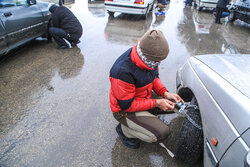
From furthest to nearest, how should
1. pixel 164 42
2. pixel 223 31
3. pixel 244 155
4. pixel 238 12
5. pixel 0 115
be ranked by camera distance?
pixel 238 12 < pixel 223 31 < pixel 0 115 < pixel 164 42 < pixel 244 155

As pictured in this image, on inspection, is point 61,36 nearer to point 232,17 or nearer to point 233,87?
point 233,87

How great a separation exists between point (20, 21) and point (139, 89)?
362 cm

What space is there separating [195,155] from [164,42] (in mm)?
1161

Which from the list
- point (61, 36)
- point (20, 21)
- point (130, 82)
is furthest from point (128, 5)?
point (130, 82)

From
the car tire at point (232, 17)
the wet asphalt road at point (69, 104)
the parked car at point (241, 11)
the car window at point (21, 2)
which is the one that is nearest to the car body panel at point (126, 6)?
the wet asphalt road at point (69, 104)

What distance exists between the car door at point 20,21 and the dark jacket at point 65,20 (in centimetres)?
47

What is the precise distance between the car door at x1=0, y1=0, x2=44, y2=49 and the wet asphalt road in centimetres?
46

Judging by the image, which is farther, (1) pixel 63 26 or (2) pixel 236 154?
(1) pixel 63 26

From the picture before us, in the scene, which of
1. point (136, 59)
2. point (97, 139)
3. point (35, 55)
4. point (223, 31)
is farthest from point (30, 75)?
point (223, 31)

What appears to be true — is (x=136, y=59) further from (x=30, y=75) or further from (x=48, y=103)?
(x=30, y=75)

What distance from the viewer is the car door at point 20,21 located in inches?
139

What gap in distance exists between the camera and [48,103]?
2.69 metres

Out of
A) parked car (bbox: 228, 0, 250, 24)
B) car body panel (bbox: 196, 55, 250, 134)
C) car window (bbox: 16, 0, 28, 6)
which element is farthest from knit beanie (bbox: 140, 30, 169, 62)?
parked car (bbox: 228, 0, 250, 24)

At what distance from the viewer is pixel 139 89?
70.0 inches
